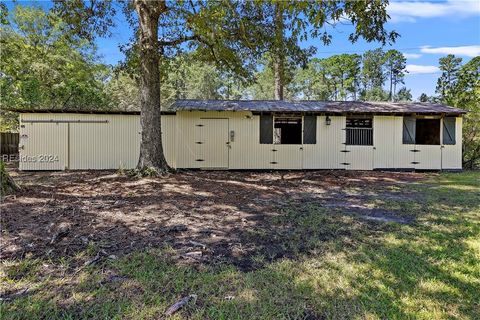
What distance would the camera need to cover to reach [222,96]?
33.6 meters

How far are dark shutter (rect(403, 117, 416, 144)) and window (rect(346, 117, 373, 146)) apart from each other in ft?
3.68

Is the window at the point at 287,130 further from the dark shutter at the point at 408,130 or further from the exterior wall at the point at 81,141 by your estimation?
the exterior wall at the point at 81,141

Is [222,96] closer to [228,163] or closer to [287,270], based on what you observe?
[228,163]

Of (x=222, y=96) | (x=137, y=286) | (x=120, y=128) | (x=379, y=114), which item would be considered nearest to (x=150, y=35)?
(x=120, y=128)

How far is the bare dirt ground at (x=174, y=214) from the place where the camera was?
314cm

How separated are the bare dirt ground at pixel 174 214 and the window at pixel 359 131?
343 cm

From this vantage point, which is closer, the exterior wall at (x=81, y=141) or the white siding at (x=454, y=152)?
the exterior wall at (x=81, y=141)

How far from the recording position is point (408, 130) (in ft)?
34.5

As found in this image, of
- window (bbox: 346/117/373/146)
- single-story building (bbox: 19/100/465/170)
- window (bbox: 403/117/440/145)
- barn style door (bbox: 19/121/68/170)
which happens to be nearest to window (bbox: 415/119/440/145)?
window (bbox: 403/117/440/145)

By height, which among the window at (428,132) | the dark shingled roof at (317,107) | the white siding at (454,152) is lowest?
the white siding at (454,152)

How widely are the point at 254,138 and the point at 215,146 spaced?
4.48ft

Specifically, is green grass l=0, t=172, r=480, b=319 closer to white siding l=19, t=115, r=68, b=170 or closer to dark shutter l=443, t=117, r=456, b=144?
dark shutter l=443, t=117, r=456, b=144

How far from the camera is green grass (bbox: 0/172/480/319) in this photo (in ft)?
6.79

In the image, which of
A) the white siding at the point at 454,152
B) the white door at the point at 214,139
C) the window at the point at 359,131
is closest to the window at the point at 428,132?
the white siding at the point at 454,152
